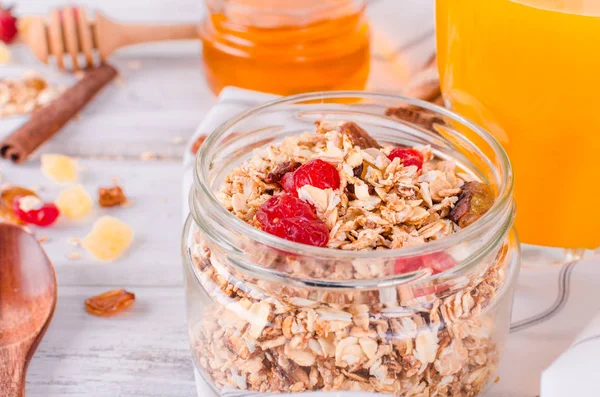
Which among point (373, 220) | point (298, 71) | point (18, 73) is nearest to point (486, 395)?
point (373, 220)

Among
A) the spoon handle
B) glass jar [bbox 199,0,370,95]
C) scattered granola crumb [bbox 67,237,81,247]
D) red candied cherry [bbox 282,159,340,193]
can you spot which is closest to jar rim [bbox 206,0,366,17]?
glass jar [bbox 199,0,370,95]

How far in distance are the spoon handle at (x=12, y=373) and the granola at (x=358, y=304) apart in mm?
215

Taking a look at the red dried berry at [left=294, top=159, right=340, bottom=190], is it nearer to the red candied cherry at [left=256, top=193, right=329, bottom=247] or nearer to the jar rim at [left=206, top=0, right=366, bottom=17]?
the red candied cherry at [left=256, top=193, right=329, bottom=247]

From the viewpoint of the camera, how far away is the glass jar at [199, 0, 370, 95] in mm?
1436

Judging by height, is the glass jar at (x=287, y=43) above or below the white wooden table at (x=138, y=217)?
above

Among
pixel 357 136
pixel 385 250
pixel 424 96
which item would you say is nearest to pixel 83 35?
pixel 424 96

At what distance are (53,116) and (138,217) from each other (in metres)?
0.36

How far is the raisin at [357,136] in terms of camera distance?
96 centimetres

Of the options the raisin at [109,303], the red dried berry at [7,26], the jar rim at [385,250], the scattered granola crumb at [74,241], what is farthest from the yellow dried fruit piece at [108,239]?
the red dried berry at [7,26]

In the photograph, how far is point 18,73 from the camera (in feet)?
5.69

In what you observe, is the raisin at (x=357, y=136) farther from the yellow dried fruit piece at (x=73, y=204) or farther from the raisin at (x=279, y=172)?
the yellow dried fruit piece at (x=73, y=204)

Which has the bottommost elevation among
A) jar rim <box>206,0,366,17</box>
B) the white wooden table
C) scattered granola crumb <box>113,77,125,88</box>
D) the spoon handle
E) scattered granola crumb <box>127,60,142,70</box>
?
the white wooden table

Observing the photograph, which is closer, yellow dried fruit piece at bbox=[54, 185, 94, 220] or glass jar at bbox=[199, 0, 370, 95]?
yellow dried fruit piece at bbox=[54, 185, 94, 220]

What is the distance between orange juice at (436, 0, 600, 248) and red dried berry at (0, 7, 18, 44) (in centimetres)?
118
